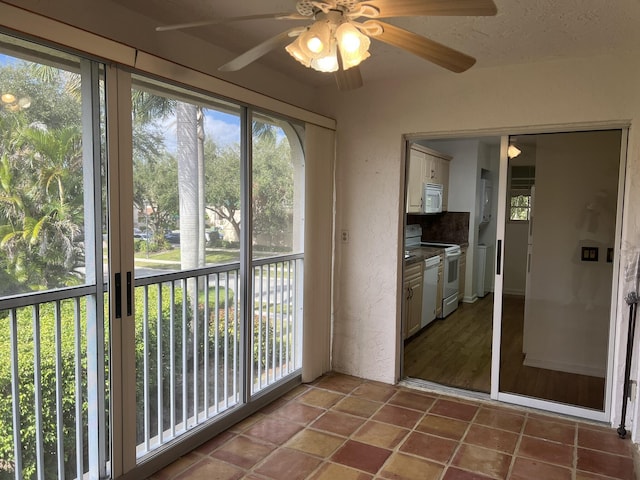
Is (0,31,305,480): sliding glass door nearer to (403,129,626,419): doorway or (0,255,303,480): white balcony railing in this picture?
(0,255,303,480): white balcony railing

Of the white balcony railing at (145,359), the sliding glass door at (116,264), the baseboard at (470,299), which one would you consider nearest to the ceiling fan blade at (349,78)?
the sliding glass door at (116,264)

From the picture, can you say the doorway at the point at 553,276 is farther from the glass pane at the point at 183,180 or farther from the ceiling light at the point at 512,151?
the glass pane at the point at 183,180

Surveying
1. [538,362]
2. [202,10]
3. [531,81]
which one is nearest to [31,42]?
[202,10]

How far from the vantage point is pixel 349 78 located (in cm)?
200

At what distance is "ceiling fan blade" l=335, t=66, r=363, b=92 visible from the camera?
6.33 feet

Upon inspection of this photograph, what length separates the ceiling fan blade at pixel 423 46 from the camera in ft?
5.18

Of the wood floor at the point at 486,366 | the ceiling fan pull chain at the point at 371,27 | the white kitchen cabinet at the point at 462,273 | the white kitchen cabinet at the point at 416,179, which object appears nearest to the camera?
the ceiling fan pull chain at the point at 371,27

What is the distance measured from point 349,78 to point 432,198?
155 inches

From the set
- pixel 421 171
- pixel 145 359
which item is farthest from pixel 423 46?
pixel 421 171

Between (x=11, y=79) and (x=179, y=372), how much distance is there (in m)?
1.87

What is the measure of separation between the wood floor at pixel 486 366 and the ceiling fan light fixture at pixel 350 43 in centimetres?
249

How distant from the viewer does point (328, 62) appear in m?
1.64

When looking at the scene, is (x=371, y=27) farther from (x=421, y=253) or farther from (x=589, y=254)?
(x=421, y=253)

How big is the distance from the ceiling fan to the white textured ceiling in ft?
2.47
